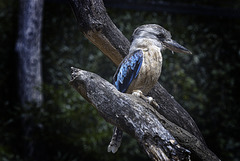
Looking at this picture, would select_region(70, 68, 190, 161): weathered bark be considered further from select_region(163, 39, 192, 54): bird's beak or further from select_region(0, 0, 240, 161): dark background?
select_region(0, 0, 240, 161): dark background

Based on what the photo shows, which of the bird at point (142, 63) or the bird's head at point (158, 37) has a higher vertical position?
the bird's head at point (158, 37)

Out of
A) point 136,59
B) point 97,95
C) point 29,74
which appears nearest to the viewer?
point 97,95

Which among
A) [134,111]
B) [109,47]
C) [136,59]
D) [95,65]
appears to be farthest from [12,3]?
[134,111]

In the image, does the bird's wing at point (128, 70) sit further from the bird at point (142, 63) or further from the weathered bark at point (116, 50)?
the weathered bark at point (116, 50)

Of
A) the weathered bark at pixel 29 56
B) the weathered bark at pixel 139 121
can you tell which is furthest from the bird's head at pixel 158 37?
the weathered bark at pixel 29 56

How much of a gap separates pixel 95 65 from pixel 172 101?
66.1 inches

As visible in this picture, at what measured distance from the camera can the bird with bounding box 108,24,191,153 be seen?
1600mm

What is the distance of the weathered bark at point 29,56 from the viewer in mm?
3205

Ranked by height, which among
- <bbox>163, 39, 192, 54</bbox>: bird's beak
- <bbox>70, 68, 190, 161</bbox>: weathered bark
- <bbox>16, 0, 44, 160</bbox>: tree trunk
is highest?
<bbox>163, 39, 192, 54</bbox>: bird's beak

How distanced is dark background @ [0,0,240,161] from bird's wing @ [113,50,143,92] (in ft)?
5.21

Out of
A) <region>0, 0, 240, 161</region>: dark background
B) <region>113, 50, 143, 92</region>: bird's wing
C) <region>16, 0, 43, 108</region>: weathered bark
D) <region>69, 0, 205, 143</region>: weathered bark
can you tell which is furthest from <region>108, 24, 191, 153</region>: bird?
<region>16, 0, 43, 108</region>: weathered bark

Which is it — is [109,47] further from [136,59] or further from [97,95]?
[97,95]

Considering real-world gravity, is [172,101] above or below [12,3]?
below

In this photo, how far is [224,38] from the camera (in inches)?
137
